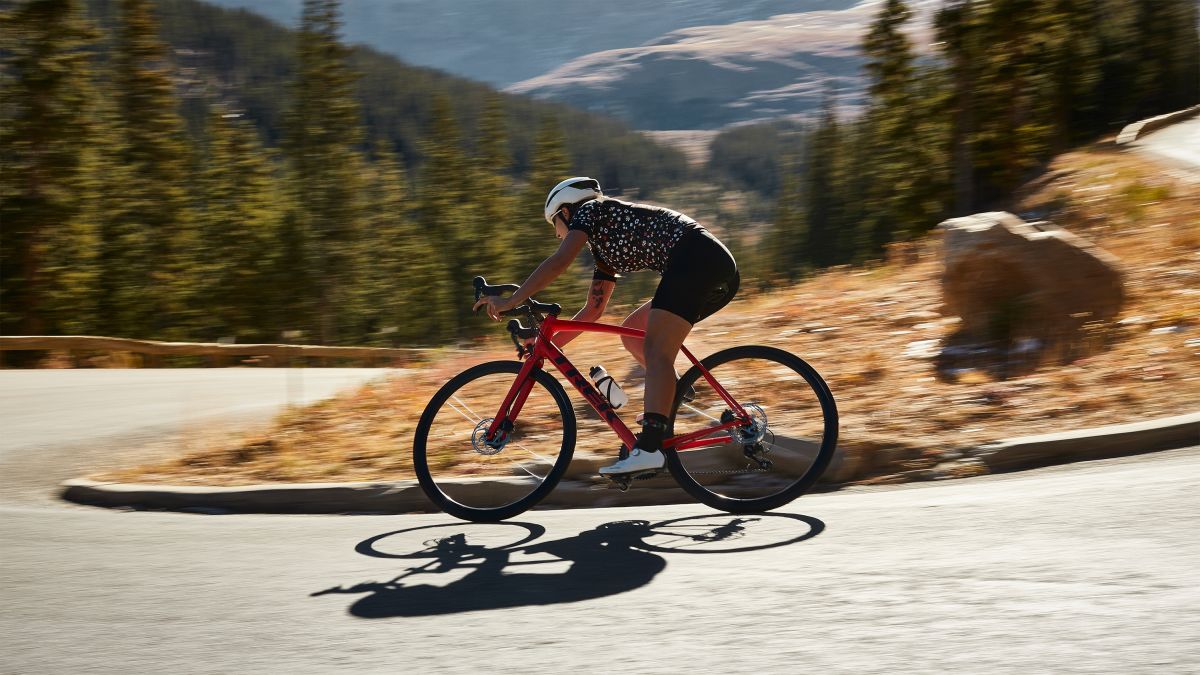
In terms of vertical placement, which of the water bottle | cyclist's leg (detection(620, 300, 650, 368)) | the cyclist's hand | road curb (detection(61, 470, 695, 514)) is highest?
the cyclist's hand

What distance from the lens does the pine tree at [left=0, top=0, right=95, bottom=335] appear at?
42.7m

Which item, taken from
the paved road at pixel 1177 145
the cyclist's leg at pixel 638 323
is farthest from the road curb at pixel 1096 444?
the paved road at pixel 1177 145

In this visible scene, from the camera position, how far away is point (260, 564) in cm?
529

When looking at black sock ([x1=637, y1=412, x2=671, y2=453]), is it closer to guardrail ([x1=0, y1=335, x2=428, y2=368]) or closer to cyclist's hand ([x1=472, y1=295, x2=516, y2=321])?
cyclist's hand ([x1=472, y1=295, x2=516, y2=321])

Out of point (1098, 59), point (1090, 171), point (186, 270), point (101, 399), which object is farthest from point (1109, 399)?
point (186, 270)

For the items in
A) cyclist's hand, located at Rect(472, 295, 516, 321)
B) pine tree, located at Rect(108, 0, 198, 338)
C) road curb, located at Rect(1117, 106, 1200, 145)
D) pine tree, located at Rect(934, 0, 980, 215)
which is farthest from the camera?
pine tree, located at Rect(108, 0, 198, 338)

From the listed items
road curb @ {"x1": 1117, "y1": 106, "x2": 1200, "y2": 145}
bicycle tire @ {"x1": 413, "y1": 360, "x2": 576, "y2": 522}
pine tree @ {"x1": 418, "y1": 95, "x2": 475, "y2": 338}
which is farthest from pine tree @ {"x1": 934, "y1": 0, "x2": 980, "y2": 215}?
pine tree @ {"x1": 418, "y1": 95, "x2": 475, "y2": 338}

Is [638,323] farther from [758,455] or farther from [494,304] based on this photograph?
[758,455]

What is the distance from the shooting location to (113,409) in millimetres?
12047

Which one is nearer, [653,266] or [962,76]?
[653,266]

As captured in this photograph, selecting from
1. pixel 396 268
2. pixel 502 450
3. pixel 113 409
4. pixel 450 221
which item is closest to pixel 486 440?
pixel 502 450

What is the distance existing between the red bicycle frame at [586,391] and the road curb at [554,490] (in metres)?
0.62

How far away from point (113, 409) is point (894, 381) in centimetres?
811

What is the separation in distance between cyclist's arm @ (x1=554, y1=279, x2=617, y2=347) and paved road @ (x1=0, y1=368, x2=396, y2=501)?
3985 mm
